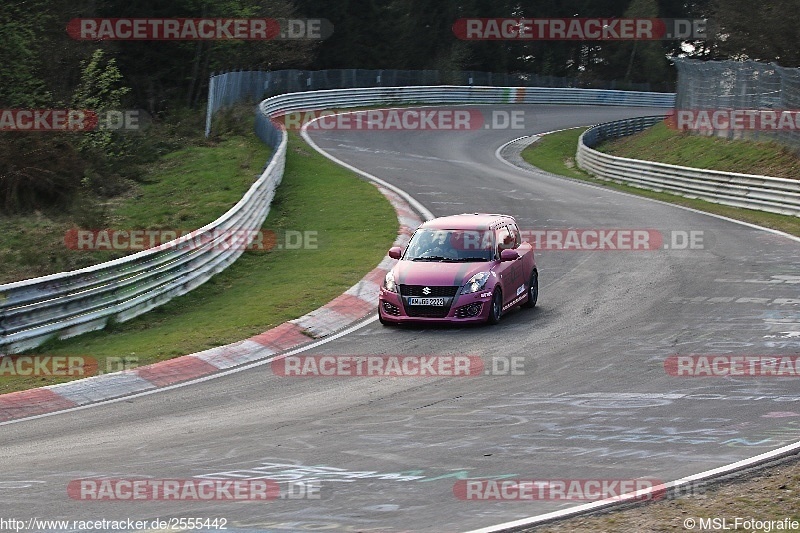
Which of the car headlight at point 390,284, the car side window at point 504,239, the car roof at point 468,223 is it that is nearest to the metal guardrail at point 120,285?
the car headlight at point 390,284

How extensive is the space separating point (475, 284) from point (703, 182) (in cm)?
1659

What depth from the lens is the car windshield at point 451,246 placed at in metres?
16.3

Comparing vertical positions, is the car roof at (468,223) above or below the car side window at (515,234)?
above

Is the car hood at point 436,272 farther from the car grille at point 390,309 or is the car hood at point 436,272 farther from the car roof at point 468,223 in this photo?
the car roof at point 468,223

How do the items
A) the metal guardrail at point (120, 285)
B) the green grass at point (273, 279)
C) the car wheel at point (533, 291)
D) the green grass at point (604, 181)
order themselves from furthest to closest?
the green grass at point (604, 181) < the car wheel at point (533, 291) < the green grass at point (273, 279) < the metal guardrail at point (120, 285)

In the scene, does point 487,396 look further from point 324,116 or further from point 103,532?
point 324,116

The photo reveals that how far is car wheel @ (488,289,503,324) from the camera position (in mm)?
15633

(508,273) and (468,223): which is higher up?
(468,223)

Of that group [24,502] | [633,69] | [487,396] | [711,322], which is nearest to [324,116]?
[711,322]

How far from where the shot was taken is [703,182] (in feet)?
99.2

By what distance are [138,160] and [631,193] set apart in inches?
577

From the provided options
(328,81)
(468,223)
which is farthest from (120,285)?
(328,81)

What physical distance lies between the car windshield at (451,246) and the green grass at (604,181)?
31.2 feet

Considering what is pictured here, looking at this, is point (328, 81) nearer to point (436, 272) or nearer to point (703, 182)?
point (703, 182)
